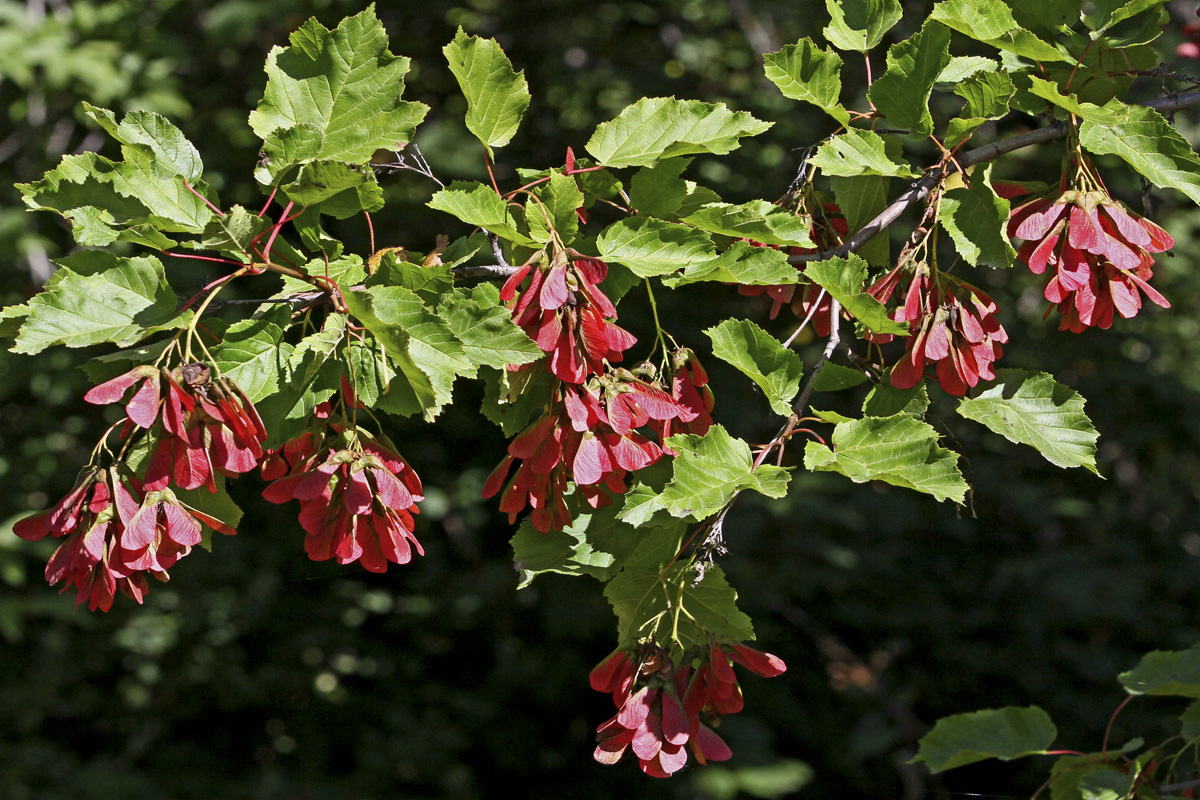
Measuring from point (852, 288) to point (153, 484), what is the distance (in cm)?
70

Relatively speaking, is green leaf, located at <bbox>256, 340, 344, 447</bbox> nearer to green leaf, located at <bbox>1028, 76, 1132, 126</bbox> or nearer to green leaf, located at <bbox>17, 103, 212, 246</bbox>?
green leaf, located at <bbox>17, 103, 212, 246</bbox>

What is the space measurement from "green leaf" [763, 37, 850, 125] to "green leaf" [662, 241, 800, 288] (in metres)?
0.22

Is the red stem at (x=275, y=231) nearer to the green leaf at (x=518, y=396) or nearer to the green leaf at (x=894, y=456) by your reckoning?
the green leaf at (x=518, y=396)

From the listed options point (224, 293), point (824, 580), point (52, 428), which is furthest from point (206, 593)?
point (824, 580)

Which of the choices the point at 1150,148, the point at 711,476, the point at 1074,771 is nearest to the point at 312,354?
the point at 711,476

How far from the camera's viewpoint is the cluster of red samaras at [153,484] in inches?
33.3

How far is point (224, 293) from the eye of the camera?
3.44 meters

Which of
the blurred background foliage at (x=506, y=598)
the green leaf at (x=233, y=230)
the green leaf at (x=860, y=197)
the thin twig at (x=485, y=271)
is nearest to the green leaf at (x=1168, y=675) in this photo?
the green leaf at (x=860, y=197)

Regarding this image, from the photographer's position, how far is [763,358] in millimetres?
1086

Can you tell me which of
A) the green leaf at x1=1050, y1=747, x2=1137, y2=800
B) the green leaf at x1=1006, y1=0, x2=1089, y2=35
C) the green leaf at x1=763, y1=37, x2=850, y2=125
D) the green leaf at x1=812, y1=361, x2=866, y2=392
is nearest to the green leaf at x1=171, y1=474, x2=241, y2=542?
the green leaf at x1=812, y1=361, x2=866, y2=392

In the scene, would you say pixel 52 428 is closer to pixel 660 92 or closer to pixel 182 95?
pixel 182 95

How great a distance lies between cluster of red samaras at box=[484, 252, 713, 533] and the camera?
929 mm

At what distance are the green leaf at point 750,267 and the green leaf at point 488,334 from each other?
18 cm

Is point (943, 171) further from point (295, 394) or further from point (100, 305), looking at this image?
point (100, 305)
